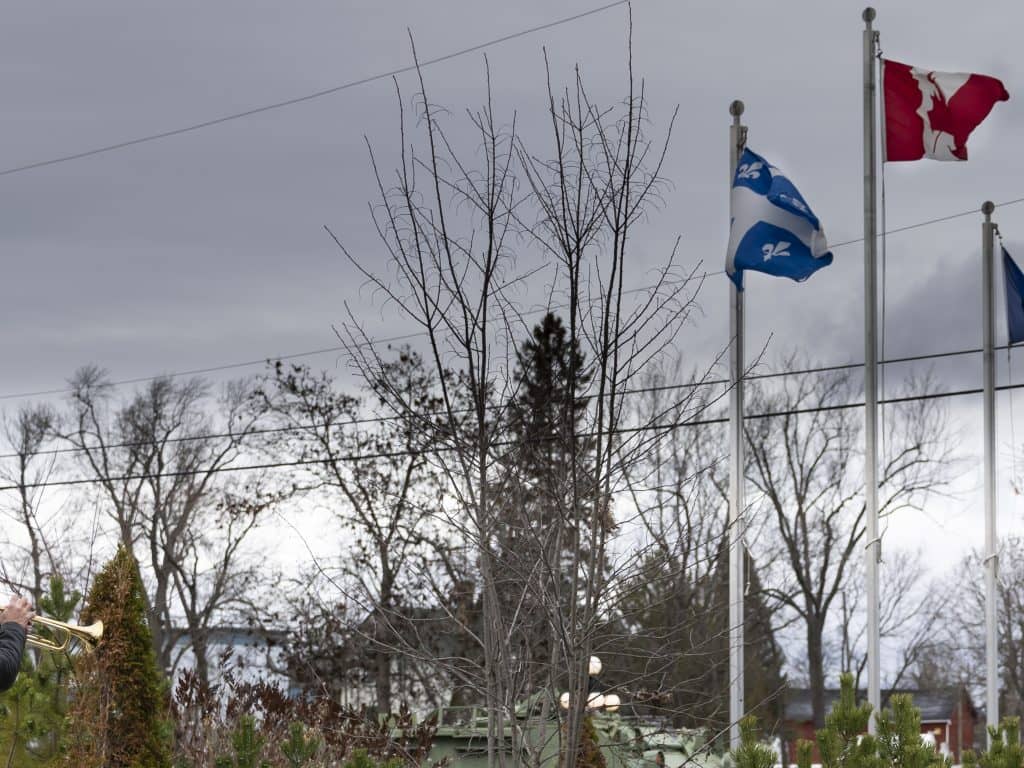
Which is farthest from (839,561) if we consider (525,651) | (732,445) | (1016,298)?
(525,651)

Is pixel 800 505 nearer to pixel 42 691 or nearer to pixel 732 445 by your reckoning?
pixel 732 445

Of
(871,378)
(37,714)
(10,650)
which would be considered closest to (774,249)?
(871,378)

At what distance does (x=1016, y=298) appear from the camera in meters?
16.7

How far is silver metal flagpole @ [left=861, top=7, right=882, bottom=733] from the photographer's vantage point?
13.8 m

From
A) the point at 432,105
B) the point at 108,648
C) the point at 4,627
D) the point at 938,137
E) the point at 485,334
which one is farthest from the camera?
the point at 938,137

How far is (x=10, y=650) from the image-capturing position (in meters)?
6.15

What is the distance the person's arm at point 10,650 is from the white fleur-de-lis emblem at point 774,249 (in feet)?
30.7

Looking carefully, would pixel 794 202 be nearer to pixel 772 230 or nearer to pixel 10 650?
pixel 772 230

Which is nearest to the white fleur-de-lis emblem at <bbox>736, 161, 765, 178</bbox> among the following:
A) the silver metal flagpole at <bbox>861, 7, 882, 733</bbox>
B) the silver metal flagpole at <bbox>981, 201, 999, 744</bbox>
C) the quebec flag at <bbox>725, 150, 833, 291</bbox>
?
the quebec flag at <bbox>725, 150, 833, 291</bbox>

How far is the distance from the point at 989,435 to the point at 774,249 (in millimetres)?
5164

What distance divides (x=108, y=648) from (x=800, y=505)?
27.2m

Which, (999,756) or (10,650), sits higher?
(10,650)

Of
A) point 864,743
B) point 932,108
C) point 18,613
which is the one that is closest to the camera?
point 18,613

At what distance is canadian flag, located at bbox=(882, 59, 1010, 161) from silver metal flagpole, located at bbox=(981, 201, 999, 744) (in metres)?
3.28
